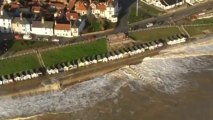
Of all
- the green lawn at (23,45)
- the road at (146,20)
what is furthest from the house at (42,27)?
the road at (146,20)

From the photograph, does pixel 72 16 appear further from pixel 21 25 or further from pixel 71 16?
pixel 21 25

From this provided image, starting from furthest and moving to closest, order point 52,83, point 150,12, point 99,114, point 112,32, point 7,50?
point 150,12 → point 112,32 → point 7,50 → point 52,83 → point 99,114

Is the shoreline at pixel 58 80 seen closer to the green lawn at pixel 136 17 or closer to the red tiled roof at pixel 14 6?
the green lawn at pixel 136 17

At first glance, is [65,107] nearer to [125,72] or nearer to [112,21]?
[125,72]

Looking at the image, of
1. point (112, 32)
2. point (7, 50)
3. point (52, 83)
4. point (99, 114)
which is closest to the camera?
point (99, 114)

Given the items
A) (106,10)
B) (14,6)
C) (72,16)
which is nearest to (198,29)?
(106,10)

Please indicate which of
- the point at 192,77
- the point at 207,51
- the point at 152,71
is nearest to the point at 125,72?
the point at 152,71
